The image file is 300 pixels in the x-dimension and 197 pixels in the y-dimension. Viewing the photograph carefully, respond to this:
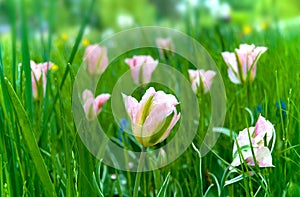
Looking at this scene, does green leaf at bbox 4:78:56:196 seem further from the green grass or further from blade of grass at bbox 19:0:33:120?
blade of grass at bbox 19:0:33:120

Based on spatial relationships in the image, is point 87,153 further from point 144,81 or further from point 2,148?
point 144,81

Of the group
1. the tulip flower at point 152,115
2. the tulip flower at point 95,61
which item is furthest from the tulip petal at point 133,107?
the tulip flower at point 95,61

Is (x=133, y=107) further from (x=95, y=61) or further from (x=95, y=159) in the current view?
(x=95, y=61)

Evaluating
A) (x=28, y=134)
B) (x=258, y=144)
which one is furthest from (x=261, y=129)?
(x=28, y=134)

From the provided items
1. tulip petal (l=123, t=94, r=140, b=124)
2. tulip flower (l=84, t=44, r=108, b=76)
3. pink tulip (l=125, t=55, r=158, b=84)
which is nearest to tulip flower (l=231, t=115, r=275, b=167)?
tulip petal (l=123, t=94, r=140, b=124)

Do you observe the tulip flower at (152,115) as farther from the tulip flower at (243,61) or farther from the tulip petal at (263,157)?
the tulip flower at (243,61)

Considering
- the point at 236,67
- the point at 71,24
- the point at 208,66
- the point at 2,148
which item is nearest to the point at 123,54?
the point at 208,66
